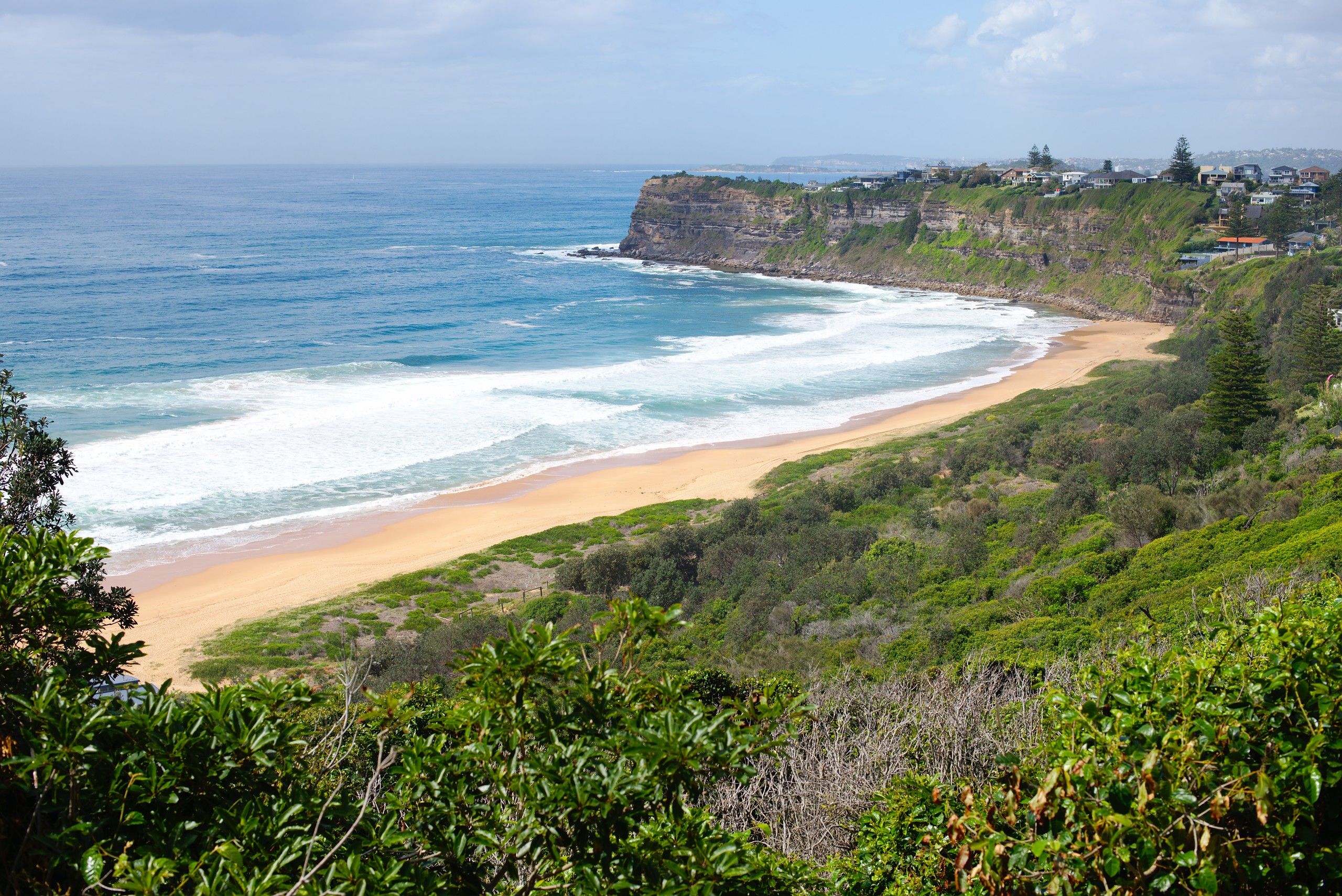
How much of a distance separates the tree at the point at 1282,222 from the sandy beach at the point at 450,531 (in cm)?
3007

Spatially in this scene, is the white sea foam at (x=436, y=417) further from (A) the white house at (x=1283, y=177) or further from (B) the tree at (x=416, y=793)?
(A) the white house at (x=1283, y=177)

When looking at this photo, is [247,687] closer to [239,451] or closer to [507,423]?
[239,451]

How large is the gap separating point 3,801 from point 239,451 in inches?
1275

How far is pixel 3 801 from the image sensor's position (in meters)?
3.87

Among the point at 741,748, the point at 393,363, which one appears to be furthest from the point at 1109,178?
the point at 741,748

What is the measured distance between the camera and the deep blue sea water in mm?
31625

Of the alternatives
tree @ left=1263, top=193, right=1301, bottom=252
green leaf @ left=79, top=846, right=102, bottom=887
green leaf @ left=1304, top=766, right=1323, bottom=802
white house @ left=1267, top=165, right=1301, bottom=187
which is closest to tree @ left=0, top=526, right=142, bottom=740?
green leaf @ left=79, top=846, right=102, bottom=887

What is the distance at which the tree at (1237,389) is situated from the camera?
23844 mm

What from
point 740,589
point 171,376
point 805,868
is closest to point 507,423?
point 171,376

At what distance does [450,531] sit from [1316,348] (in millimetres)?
26576

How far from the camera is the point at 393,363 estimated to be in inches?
1938

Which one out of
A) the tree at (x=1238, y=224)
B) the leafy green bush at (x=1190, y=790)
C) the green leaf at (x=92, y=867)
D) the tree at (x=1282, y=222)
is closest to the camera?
the green leaf at (x=92, y=867)

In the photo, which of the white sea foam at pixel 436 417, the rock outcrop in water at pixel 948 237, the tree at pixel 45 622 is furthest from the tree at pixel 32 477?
the rock outcrop in water at pixel 948 237

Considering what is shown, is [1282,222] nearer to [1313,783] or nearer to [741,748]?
[1313,783]
